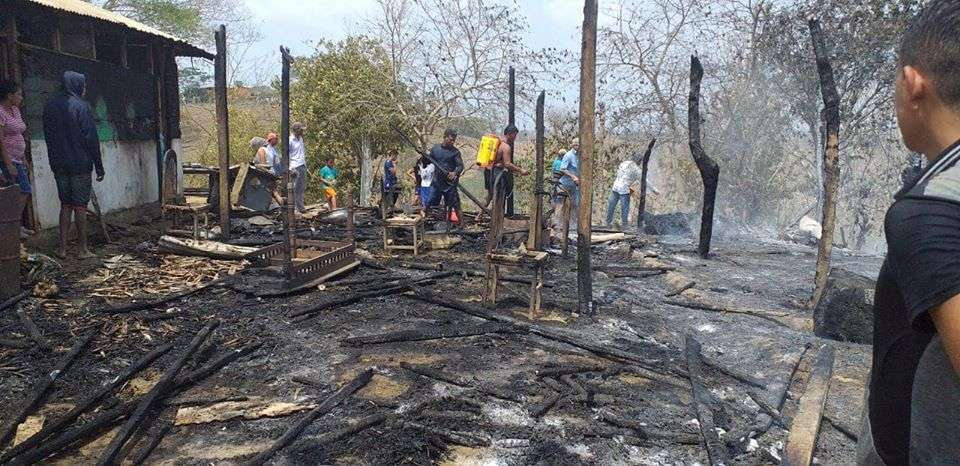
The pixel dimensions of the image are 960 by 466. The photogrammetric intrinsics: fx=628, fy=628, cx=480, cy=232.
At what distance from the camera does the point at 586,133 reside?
7.00m

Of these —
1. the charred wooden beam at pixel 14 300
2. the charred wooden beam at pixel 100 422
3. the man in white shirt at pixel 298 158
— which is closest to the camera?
the charred wooden beam at pixel 100 422

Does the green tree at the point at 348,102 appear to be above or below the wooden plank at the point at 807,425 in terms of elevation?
above

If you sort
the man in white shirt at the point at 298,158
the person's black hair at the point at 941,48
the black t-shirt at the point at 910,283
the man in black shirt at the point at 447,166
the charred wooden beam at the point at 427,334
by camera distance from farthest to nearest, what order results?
1. the man in white shirt at the point at 298,158
2. the man in black shirt at the point at 447,166
3. the charred wooden beam at the point at 427,334
4. the person's black hair at the point at 941,48
5. the black t-shirt at the point at 910,283

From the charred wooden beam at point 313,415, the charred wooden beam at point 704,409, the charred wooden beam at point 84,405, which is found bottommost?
the charred wooden beam at point 704,409

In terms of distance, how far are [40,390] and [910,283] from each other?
5377 mm

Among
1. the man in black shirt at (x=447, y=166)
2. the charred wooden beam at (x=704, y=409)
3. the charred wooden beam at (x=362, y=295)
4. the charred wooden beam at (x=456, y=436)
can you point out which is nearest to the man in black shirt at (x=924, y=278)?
the charred wooden beam at (x=704, y=409)

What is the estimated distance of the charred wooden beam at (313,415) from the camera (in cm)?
378

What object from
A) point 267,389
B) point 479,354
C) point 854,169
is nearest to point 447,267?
point 479,354

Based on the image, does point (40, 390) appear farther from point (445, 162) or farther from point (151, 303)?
point (445, 162)

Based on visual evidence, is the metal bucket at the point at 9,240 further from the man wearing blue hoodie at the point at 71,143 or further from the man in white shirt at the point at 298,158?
the man in white shirt at the point at 298,158

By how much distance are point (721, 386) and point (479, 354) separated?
2.14m

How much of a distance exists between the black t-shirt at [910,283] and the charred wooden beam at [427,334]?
497 cm

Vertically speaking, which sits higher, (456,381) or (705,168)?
(705,168)

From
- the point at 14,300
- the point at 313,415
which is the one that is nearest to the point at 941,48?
the point at 313,415
